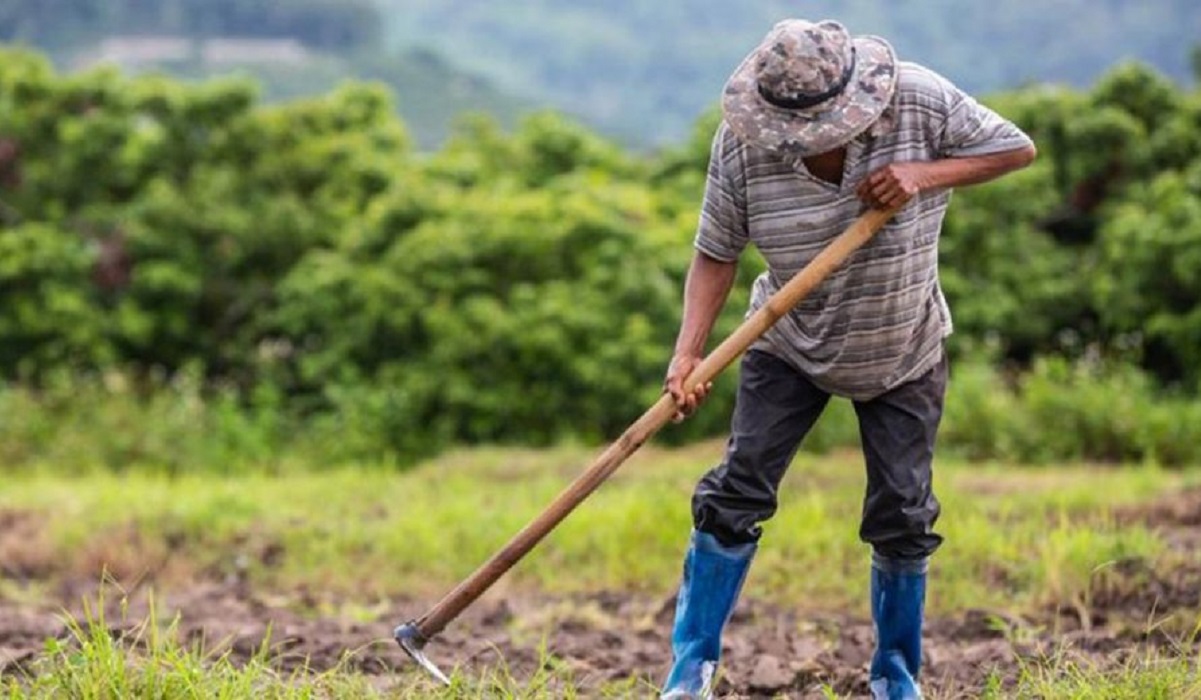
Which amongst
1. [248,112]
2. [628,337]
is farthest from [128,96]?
[628,337]

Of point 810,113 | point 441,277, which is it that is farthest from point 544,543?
point 441,277

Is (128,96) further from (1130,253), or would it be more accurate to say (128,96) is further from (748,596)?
(748,596)

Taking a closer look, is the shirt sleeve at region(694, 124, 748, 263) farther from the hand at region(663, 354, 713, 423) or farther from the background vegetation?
the background vegetation

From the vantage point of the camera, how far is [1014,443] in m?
12.3

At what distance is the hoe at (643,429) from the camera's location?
4145mm

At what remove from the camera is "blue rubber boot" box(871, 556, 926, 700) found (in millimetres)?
4535

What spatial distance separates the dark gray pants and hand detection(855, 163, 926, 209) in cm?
55

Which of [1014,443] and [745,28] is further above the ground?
[1014,443]

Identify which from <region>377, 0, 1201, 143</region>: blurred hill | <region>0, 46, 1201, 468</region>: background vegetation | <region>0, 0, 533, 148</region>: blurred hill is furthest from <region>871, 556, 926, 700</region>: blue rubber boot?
<region>377, 0, 1201, 143</region>: blurred hill

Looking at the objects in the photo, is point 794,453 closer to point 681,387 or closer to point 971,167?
point 681,387

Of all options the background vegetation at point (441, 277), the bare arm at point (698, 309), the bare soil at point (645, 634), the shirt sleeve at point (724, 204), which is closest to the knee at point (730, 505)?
the bare arm at point (698, 309)

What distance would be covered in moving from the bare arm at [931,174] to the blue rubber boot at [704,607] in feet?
3.17

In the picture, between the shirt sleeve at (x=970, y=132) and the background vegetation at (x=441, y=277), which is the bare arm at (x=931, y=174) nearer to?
the shirt sleeve at (x=970, y=132)

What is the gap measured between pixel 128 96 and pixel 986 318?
7.70m
